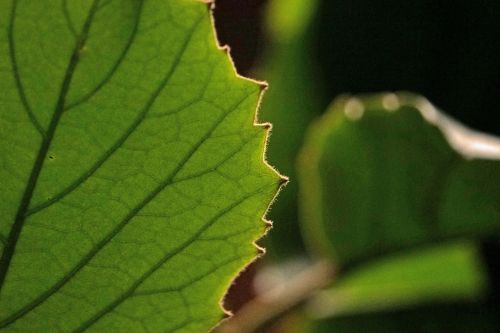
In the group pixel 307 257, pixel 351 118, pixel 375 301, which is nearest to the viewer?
pixel 351 118

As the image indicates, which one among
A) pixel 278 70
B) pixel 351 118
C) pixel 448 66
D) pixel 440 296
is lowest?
pixel 440 296

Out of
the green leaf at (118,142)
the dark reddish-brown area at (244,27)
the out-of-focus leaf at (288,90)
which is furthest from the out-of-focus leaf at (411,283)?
the green leaf at (118,142)

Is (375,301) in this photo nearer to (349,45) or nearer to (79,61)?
(349,45)

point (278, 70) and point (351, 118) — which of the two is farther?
point (278, 70)

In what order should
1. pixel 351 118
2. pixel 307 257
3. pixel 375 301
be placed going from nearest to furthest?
pixel 351 118, pixel 375 301, pixel 307 257

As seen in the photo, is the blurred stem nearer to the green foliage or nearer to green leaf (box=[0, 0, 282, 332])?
the green foliage

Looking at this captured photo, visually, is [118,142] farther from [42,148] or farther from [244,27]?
[244,27]

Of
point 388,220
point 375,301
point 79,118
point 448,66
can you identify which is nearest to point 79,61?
point 79,118

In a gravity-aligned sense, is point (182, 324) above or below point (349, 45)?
below
